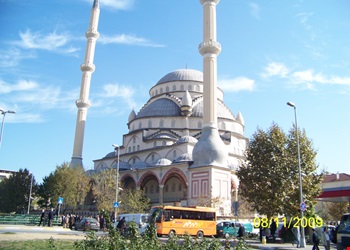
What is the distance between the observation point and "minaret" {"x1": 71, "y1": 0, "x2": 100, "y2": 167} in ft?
160

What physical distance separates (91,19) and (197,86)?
18564mm

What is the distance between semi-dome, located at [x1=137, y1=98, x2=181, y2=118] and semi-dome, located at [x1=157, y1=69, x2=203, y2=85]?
4887mm

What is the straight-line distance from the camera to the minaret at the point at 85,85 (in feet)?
160

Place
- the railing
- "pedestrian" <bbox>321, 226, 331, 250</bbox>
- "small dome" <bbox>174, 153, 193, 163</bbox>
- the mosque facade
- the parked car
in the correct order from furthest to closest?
"small dome" <bbox>174, 153, 193, 163</bbox> < the mosque facade < the railing < the parked car < "pedestrian" <bbox>321, 226, 331, 250</bbox>

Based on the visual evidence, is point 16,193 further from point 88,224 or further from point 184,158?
point 88,224

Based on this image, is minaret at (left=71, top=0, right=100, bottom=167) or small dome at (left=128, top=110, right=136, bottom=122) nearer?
minaret at (left=71, top=0, right=100, bottom=167)

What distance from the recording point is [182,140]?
43.7 metres

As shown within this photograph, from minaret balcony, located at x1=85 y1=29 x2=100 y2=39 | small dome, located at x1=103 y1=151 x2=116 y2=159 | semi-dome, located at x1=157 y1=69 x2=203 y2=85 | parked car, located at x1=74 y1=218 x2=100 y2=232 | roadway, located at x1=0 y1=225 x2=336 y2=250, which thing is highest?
minaret balcony, located at x1=85 y1=29 x2=100 y2=39

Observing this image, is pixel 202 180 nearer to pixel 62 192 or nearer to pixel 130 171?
pixel 130 171

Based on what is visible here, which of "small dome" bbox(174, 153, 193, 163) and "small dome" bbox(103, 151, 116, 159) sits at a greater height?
"small dome" bbox(103, 151, 116, 159)

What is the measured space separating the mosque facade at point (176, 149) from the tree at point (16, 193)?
414 inches

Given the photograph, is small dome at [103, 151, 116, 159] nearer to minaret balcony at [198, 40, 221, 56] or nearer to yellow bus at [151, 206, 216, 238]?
minaret balcony at [198, 40, 221, 56]

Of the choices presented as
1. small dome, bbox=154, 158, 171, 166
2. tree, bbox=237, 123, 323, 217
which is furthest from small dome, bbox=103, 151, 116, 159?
tree, bbox=237, 123, 323, 217

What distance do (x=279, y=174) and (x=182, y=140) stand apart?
22.7m
